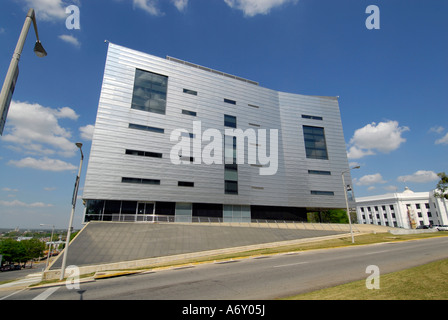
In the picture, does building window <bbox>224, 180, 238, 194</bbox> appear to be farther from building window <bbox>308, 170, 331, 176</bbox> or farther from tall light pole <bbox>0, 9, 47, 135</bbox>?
tall light pole <bbox>0, 9, 47, 135</bbox>

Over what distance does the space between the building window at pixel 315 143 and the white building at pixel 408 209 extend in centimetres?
5597

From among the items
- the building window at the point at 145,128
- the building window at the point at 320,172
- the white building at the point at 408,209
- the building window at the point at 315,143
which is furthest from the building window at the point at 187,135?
the white building at the point at 408,209

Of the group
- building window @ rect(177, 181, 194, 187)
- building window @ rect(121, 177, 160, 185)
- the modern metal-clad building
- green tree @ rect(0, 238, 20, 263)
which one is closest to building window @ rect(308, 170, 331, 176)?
the modern metal-clad building

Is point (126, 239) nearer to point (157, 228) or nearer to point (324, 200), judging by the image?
point (157, 228)

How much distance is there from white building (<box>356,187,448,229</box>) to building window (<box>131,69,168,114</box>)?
91.7m

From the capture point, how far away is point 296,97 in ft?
171

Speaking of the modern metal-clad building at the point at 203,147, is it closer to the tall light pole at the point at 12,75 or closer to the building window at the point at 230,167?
the building window at the point at 230,167

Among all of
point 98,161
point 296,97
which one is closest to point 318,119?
point 296,97

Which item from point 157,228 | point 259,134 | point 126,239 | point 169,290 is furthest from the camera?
point 259,134

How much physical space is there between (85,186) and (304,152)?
4167 cm

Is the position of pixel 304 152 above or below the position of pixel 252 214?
above

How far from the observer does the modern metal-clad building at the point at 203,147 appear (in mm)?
33625

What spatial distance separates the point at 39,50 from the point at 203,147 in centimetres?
3340

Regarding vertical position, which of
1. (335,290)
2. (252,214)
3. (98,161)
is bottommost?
(335,290)
